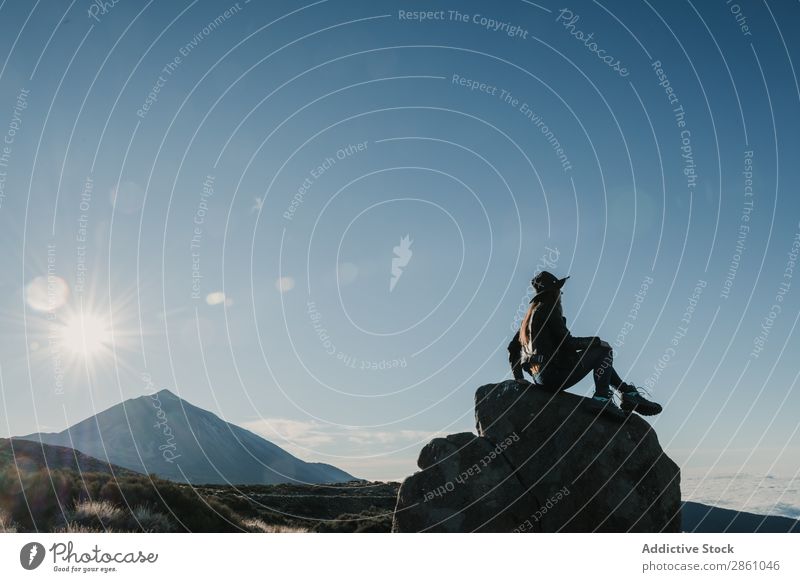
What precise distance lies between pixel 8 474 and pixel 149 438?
654 feet

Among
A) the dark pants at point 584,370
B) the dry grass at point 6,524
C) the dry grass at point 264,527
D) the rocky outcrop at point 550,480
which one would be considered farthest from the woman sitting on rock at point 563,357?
the dry grass at point 6,524

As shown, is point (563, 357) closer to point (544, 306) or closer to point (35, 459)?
point (544, 306)

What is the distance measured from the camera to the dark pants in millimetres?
14234

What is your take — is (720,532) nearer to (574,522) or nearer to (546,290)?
(574,522)

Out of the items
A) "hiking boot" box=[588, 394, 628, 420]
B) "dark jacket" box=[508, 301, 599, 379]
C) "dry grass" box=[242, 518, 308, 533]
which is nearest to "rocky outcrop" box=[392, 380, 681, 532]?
"hiking boot" box=[588, 394, 628, 420]

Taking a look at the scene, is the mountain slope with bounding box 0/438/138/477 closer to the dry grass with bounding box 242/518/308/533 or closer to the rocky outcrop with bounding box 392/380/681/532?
the dry grass with bounding box 242/518/308/533

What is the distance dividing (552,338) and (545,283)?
135 cm

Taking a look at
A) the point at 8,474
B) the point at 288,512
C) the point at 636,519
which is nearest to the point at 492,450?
the point at 636,519

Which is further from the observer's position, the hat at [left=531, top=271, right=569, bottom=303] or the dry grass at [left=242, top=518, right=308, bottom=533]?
the dry grass at [left=242, top=518, right=308, bottom=533]

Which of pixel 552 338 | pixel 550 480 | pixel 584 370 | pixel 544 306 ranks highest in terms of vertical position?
pixel 544 306

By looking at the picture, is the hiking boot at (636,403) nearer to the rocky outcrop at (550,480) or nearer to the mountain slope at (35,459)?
the rocky outcrop at (550,480)

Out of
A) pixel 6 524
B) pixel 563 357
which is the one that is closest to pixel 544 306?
pixel 563 357

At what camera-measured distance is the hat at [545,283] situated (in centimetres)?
1473

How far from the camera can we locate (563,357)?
47.2 ft
